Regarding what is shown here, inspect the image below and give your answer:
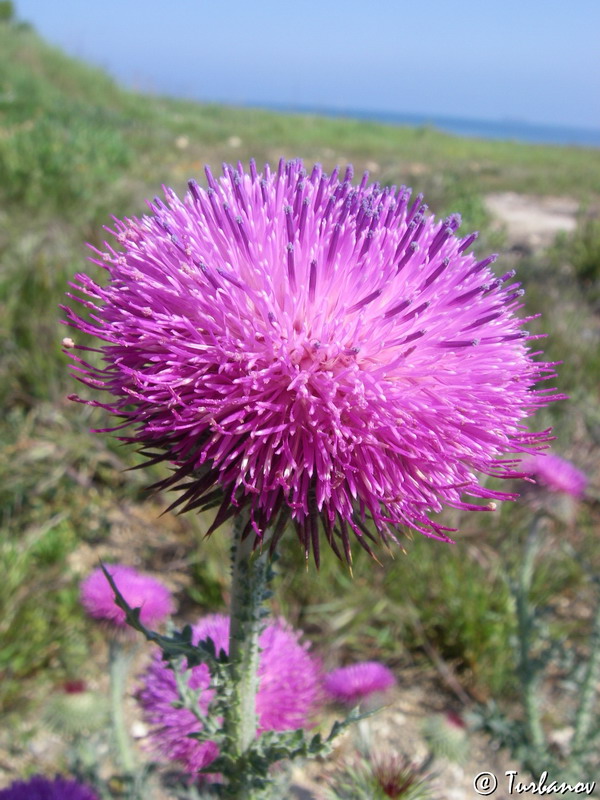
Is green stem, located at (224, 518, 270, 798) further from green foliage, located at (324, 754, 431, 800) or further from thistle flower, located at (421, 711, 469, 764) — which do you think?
thistle flower, located at (421, 711, 469, 764)

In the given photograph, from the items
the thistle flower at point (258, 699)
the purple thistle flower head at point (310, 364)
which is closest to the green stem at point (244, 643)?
the purple thistle flower head at point (310, 364)

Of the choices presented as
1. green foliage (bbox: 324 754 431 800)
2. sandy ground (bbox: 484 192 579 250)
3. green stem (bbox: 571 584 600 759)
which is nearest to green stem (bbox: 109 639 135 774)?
green foliage (bbox: 324 754 431 800)

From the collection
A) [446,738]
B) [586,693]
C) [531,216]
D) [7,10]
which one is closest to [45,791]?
[446,738]

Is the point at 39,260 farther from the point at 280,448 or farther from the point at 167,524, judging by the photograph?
the point at 280,448

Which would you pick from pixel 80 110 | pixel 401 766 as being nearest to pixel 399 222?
pixel 401 766

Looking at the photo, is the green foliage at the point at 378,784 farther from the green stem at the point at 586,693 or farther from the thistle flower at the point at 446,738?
the green stem at the point at 586,693

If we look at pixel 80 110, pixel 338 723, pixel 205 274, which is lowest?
pixel 338 723
